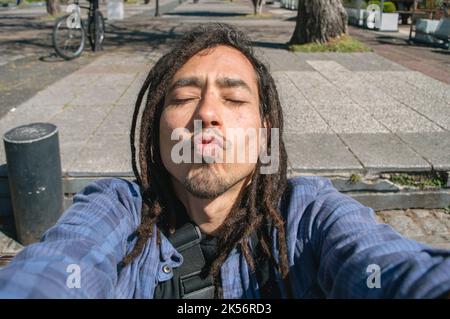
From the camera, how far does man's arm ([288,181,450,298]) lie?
4.36 ft

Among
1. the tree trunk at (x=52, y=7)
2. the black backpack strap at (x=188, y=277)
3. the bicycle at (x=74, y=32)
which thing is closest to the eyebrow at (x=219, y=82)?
the black backpack strap at (x=188, y=277)

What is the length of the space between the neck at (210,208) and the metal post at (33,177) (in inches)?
82.4

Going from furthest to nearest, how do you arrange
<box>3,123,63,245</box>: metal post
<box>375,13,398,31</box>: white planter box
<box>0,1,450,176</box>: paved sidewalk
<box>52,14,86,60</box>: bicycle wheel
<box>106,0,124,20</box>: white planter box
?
<box>106,0,124,20</box>: white planter box, <box>375,13,398,31</box>: white planter box, <box>52,14,86,60</box>: bicycle wheel, <box>0,1,450,176</box>: paved sidewalk, <box>3,123,63,245</box>: metal post

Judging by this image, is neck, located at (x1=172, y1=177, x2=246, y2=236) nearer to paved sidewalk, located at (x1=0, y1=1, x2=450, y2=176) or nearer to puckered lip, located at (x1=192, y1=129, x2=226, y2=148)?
puckered lip, located at (x1=192, y1=129, x2=226, y2=148)

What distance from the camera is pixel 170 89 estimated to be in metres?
1.91

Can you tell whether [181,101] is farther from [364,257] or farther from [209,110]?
[364,257]

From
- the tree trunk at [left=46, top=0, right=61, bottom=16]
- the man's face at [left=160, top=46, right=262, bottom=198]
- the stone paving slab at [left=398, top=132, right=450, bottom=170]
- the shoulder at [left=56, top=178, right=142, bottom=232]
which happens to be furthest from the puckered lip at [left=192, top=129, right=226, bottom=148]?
the tree trunk at [left=46, top=0, right=61, bottom=16]

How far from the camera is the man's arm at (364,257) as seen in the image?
4.36ft

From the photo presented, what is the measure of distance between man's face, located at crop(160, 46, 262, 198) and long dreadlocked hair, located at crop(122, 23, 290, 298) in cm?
6

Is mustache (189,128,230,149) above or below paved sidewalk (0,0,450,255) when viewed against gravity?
above

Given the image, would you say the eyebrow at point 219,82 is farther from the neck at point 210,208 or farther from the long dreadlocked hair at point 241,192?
the neck at point 210,208

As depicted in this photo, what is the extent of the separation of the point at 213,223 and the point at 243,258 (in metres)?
0.20
